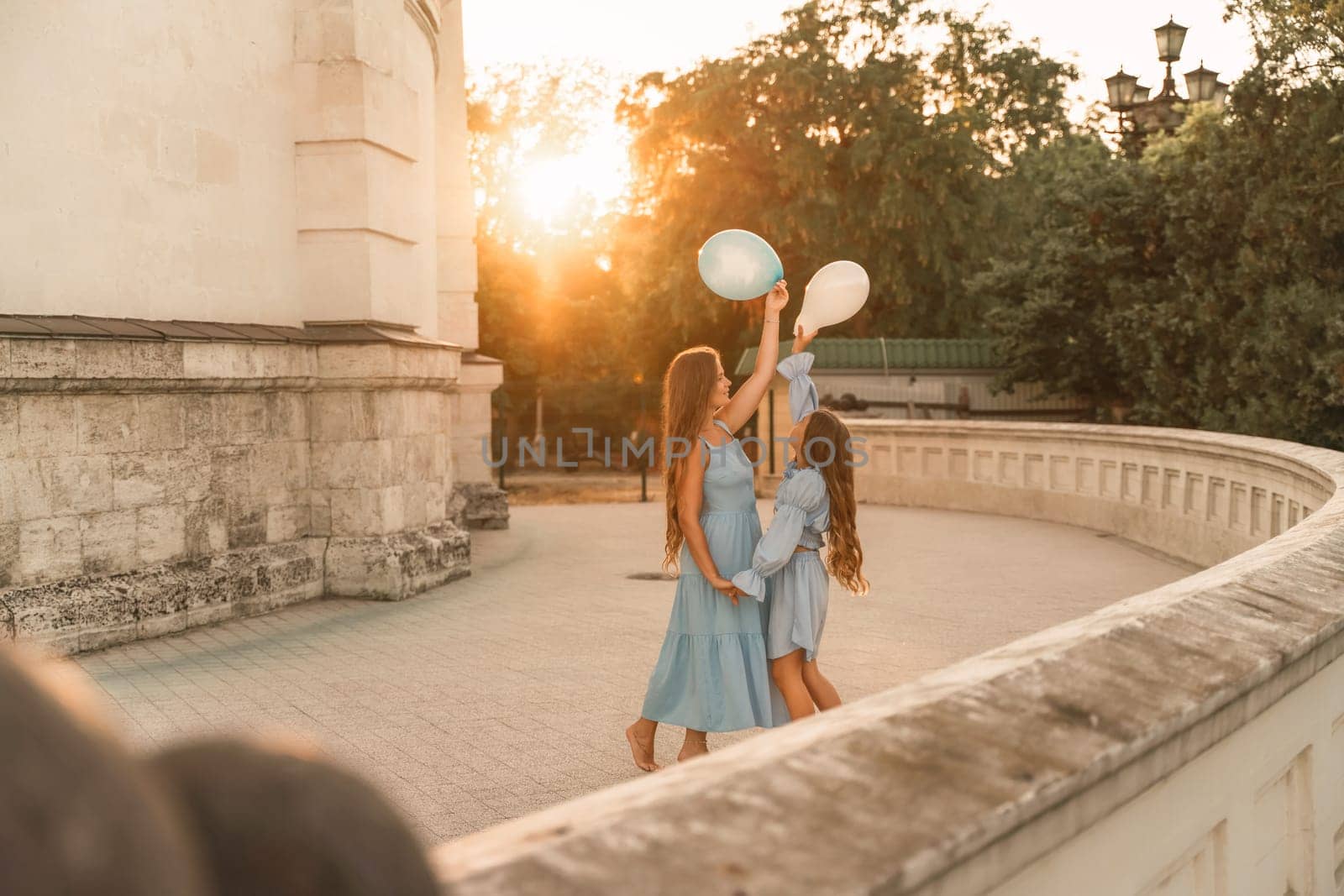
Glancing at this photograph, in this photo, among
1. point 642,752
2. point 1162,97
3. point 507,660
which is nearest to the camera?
point 642,752

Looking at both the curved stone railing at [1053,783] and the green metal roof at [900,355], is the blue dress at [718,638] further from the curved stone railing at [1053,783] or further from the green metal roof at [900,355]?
the green metal roof at [900,355]

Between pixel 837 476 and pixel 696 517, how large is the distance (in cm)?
62

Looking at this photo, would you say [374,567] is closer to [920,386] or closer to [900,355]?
Answer: [900,355]

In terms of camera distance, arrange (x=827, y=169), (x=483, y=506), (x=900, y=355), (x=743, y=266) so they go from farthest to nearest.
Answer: (x=827, y=169) < (x=900, y=355) < (x=483, y=506) < (x=743, y=266)

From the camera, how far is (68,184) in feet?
28.2

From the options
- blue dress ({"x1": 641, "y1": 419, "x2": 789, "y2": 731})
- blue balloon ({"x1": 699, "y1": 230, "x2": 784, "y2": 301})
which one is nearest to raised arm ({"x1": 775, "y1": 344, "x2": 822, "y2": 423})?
blue dress ({"x1": 641, "y1": 419, "x2": 789, "y2": 731})

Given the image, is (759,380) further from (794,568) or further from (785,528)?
(794,568)

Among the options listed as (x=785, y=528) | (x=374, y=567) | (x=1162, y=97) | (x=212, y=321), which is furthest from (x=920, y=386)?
(x=785, y=528)

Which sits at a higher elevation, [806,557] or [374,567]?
[806,557]

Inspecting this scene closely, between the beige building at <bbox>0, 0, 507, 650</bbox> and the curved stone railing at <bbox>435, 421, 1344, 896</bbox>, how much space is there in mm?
6831

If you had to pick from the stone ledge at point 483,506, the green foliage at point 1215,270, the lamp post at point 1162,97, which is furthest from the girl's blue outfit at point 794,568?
the lamp post at point 1162,97

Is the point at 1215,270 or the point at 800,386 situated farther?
the point at 1215,270

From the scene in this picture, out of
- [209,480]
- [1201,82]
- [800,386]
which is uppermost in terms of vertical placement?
[1201,82]

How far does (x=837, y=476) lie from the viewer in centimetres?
581
